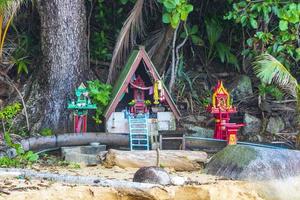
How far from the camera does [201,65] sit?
10602mm

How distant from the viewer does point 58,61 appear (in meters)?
8.83

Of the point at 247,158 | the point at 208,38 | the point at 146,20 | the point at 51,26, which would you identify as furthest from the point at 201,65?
the point at 247,158

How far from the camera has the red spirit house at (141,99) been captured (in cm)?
827

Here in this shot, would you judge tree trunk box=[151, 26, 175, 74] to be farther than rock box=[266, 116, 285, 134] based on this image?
Yes

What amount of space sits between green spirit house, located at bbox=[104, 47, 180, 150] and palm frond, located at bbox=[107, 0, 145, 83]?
2.47ft

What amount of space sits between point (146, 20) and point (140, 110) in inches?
99.8

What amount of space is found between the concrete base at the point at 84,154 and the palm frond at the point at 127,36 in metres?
1.57

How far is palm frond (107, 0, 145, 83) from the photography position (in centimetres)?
926

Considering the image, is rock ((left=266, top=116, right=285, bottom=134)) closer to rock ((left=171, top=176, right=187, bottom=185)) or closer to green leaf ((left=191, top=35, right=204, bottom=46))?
green leaf ((left=191, top=35, right=204, bottom=46))

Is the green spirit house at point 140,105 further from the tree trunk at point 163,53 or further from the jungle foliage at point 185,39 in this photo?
the tree trunk at point 163,53

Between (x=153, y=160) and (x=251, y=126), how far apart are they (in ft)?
8.89

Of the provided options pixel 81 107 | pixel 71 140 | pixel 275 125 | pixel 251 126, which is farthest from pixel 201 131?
pixel 71 140

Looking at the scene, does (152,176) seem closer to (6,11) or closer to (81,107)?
(81,107)

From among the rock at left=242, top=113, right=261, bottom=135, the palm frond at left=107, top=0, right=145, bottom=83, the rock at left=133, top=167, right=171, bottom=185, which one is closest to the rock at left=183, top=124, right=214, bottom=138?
the rock at left=242, top=113, right=261, bottom=135
